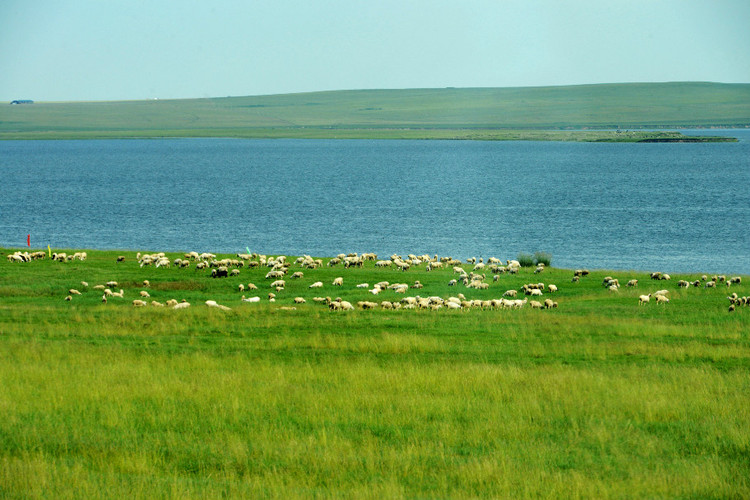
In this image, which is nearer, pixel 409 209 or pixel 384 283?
pixel 384 283

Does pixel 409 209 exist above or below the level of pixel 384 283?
above

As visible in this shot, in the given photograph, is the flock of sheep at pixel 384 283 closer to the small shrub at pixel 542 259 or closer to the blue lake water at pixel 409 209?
the small shrub at pixel 542 259

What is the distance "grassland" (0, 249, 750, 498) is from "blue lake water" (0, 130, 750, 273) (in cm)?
2687

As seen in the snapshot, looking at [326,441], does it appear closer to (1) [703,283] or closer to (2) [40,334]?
(2) [40,334]

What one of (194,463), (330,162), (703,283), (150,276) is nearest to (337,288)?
(150,276)

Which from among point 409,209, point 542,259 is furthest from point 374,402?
point 409,209

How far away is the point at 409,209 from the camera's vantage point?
257 ft

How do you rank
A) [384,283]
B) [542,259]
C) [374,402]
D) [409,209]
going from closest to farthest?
[374,402]
[384,283]
[542,259]
[409,209]

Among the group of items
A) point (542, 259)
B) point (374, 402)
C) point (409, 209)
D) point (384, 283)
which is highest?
point (409, 209)

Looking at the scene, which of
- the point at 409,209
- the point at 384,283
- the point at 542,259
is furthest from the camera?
the point at 409,209

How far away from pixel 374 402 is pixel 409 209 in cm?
6382

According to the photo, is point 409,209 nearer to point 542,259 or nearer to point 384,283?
point 542,259

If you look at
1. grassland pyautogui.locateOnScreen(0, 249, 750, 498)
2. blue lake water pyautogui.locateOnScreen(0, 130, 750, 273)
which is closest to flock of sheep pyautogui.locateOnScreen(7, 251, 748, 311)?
grassland pyautogui.locateOnScreen(0, 249, 750, 498)

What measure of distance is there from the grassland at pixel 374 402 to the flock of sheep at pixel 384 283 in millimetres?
1228
